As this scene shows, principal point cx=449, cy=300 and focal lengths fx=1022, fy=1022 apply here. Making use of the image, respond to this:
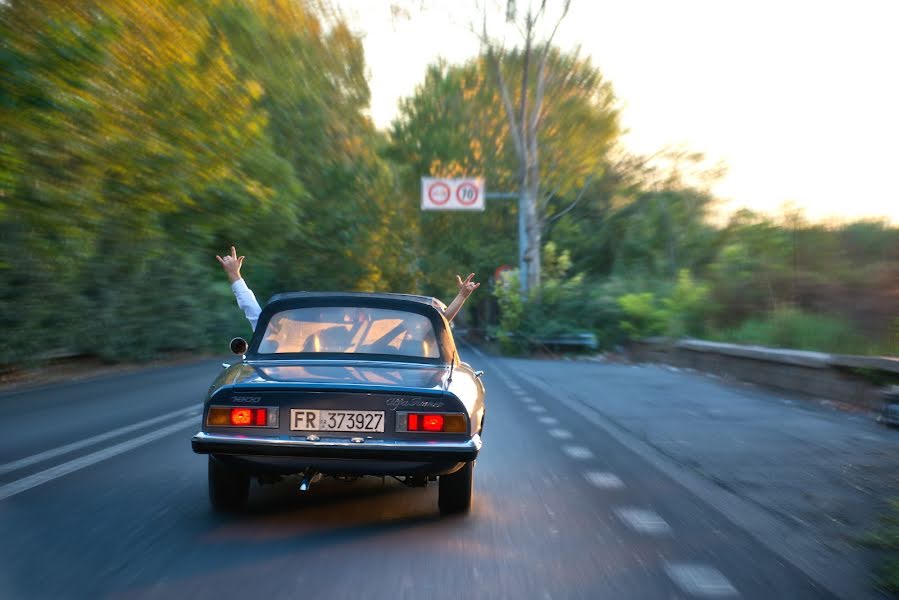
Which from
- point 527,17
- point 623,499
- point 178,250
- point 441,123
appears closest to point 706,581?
point 623,499

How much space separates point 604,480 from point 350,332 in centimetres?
233

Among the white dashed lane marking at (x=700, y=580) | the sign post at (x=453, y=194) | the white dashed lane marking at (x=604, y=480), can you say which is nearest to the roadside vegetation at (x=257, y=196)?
the sign post at (x=453, y=194)

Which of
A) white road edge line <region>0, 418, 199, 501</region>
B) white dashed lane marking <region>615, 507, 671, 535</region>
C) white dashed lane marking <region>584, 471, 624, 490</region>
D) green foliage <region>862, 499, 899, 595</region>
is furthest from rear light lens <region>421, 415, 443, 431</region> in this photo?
white road edge line <region>0, 418, 199, 501</region>

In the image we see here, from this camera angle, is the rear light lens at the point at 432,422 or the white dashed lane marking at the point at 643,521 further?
the white dashed lane marking at the point at 643,521

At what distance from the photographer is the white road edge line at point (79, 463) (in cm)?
671

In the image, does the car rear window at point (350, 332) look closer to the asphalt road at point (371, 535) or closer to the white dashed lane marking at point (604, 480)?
the asphalt road at point (371, 535)

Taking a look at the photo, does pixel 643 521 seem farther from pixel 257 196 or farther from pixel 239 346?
pixel 257 196

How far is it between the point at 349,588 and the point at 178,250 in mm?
18059

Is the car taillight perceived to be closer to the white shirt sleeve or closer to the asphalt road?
the asphalt road

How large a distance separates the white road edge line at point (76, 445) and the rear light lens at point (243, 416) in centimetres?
276

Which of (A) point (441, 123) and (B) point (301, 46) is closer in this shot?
(B) point (301, 46)

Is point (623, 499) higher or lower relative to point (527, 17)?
lower

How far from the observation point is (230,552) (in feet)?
16.5

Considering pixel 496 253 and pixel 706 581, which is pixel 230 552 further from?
pixel 496 253
